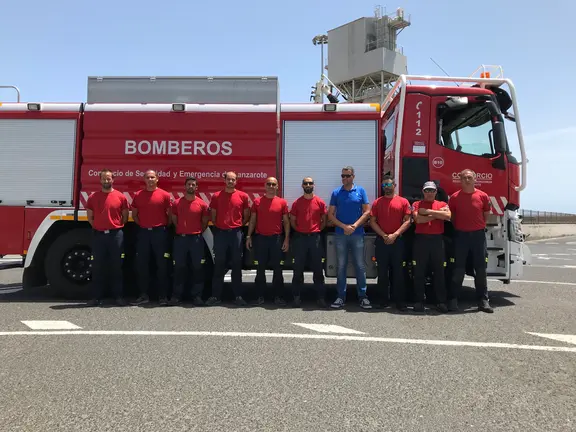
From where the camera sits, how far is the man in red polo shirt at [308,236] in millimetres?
6766

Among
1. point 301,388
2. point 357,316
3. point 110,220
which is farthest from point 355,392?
point 110,220

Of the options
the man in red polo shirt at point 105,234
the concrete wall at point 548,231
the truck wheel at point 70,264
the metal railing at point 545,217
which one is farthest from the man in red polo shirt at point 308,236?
the metal railing at point 545,217

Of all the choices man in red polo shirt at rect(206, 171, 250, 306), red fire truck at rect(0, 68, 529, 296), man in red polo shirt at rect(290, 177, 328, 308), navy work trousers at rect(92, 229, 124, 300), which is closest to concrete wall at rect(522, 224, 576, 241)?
red fire truck at rect(0, 68, 529, 296)

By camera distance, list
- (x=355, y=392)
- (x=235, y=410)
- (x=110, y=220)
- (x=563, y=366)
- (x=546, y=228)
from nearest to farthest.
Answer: (x=235, y=410) → (x=355, y=392) → (x=563, y=366) → (x=110, y=220) → (x=546, y=228)

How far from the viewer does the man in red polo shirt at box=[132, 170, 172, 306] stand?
22.5ft

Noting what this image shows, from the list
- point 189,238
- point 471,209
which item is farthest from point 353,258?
point 189,238

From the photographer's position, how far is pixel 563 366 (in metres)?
4.07

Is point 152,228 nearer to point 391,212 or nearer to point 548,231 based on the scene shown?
point 391,212

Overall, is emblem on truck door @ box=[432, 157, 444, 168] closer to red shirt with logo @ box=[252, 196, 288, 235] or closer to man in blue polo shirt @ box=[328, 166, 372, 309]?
man in blue polo shirt @ box=[328, 166, 372, 309]

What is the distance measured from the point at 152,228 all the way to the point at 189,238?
22.3 inches

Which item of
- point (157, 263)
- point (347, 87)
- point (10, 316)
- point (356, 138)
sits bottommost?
point (10, 316)

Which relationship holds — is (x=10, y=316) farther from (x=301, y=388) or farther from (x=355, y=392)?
(x=355, y=392)

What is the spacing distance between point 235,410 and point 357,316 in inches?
130

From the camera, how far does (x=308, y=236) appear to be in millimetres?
6781
